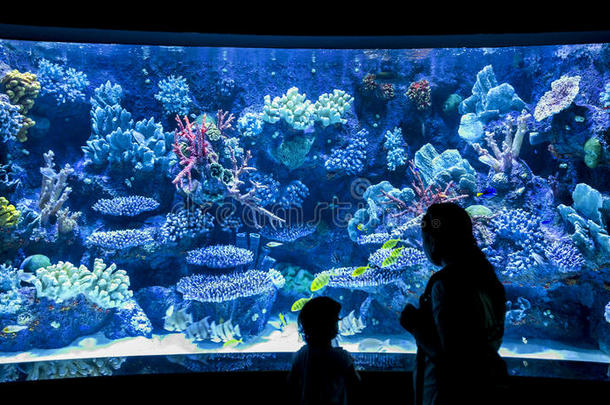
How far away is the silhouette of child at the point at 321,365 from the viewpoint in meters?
1.90

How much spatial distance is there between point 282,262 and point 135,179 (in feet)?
9.13

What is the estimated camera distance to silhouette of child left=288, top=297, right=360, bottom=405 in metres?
1.90

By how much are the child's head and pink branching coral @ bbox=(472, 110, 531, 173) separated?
4972 millimetres

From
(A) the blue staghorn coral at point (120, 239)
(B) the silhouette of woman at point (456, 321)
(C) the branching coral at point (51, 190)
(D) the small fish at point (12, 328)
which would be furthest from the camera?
(C) the branching coral at point (51, 190)

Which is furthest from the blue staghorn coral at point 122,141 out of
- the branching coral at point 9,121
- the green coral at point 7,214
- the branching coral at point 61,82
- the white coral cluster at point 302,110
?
the white coral cluster at point 302,110

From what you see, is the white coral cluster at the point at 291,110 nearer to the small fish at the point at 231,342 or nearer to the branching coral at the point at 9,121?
the small fish at the point at 231,342

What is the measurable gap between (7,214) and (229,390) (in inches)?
165

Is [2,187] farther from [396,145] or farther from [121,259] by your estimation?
[396,145]

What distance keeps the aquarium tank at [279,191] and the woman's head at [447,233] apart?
2.99 meters

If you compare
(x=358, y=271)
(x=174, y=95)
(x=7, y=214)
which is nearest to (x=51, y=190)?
(x=7, y=214)

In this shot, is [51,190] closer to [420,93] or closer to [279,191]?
[279,191]

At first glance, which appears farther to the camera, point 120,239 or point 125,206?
point 125,206

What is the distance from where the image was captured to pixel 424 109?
6418 mm

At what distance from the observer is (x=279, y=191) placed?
608 cm
